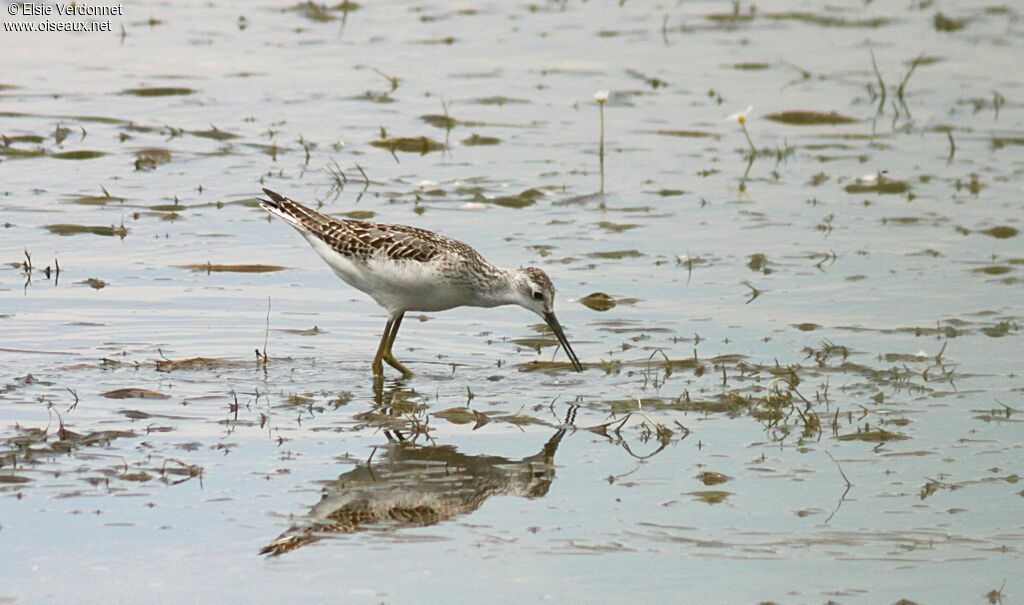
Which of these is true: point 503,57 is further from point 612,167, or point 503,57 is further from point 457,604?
point 457,604

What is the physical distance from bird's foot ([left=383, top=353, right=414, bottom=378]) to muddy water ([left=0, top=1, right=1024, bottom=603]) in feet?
0.54

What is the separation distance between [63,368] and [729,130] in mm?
9662

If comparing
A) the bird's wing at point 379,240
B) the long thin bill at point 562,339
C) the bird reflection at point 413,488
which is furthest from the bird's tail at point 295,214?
the bird reflection at point 413,488

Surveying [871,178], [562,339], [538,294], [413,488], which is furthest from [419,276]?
[871,178]

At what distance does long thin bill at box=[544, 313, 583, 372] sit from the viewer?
10.7 meters

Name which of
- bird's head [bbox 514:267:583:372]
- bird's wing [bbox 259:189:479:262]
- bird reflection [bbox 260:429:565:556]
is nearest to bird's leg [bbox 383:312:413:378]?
bird's wing [bbox 259:189:479:262]

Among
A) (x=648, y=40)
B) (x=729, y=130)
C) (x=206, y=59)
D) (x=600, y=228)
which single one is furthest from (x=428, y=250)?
(x=648, y=40)

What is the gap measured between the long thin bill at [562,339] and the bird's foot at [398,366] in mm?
927

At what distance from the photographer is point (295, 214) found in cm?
1165

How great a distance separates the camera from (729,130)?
59.7ft

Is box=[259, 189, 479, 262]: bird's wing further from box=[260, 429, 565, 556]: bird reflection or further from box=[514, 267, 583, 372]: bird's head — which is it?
box=[260, 429, 565, 556]: bird reflection

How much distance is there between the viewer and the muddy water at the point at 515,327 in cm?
760

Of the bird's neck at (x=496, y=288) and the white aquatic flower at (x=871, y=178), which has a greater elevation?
the bird's neck at (x=496, y=288)

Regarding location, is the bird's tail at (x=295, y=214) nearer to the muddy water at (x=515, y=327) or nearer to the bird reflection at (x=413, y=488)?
the muddy water at (x=515, y=327)
